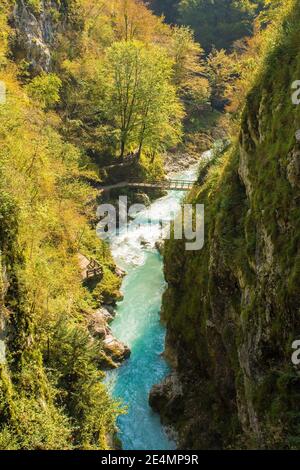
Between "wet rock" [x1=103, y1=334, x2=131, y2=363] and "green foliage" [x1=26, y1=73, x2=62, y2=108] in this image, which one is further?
"green foliage" [x1=26, y1=73, x2=62, y2=108]

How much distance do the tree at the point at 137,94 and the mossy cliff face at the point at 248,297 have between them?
56.4 feet

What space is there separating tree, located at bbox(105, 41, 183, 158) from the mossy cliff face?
17.2m

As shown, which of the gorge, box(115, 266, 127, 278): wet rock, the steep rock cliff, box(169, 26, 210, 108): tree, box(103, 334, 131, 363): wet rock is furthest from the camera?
box(169, 26, 210, 108): tree

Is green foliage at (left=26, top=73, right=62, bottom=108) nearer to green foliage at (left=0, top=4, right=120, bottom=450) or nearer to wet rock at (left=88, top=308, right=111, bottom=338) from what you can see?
green foliage at (left=0, top=4, right=120, bottom=450)

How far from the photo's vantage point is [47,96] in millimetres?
29516

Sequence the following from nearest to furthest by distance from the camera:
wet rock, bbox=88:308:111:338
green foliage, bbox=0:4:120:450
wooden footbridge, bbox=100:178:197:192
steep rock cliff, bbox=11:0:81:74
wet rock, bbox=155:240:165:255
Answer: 1. green foliage, bbox=0:4:120:450
2. wet rock, bbox=88:308:111:338
3. wet rock, bbox=155:240:165:255
4. steep rock cliff, bbox=11:0:81:74
5. wooden footbridge, bbox=100:178:197:192

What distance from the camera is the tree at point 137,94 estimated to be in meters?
32.4

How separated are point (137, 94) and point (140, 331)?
19805mm

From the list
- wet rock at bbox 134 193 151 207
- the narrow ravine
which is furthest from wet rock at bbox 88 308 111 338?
wet rock at bbox 134 193 151 207

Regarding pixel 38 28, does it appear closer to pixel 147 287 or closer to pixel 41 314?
pixel 147 287

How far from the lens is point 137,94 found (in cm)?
3294

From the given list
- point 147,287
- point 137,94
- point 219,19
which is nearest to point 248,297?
point 147,287

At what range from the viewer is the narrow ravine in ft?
49.8
